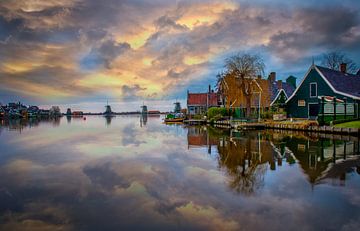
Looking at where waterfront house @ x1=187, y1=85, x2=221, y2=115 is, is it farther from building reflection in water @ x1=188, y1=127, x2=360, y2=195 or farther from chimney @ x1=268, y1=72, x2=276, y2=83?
building reflection in water @ x1=188, y1=127, x2=360, y2=195

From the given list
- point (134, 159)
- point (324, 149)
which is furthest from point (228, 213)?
point (324, 149)

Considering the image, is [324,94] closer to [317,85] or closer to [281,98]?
[317,85]

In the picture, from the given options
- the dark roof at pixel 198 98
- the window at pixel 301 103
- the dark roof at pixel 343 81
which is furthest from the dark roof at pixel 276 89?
the dark roof at pixel 198 98

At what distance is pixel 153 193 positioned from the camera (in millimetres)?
7738

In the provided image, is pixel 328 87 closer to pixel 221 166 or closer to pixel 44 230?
pixel 221 166

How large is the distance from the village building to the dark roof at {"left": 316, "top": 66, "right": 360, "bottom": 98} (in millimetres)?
7444

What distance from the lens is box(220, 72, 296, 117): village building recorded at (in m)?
40.0

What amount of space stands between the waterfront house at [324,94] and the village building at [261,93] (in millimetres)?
→ 4201

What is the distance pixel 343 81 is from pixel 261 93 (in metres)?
13.5

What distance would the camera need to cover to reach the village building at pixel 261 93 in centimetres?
3997

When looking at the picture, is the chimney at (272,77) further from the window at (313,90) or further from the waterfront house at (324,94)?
the window at (313,90)

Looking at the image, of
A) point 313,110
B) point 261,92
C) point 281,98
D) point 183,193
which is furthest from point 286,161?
point 261,92

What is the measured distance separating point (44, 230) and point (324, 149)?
562 inches

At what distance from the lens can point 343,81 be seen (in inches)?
1272
